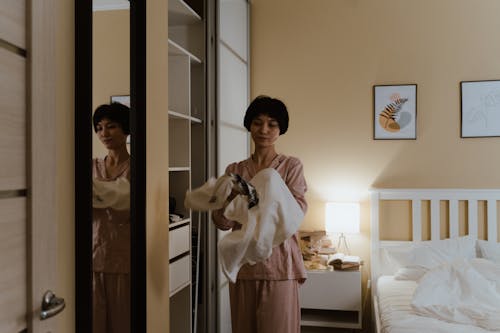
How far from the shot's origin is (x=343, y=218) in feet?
11.3

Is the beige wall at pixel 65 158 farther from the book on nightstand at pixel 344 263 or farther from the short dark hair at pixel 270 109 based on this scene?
the book on nightstand at pixel 344 263

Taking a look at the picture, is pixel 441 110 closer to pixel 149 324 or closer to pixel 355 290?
pixel 355 290

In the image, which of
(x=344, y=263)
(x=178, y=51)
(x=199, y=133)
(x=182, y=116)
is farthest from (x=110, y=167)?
(x=344, y=263)

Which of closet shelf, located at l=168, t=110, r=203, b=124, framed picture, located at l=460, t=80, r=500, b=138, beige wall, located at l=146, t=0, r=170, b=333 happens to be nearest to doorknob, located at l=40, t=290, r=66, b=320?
beige wall, located at l=146, t=0, r=170, b=333

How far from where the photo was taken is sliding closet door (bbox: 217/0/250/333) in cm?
304

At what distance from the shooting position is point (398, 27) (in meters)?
3.58

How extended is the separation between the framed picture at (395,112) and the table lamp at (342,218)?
0.58 meters

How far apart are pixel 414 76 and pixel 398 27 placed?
1.24ft

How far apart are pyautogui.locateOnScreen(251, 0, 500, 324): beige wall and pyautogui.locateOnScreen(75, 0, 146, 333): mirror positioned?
7.13 feet

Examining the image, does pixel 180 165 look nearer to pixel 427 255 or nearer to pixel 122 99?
pixel 122 99

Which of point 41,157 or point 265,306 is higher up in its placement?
point 41,157

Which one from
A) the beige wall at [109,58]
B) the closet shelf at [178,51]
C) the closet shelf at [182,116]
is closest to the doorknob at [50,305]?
the beige wall at [109,58]

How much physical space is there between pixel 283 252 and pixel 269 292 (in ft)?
0.57

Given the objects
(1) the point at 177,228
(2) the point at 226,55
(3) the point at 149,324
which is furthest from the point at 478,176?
(3) the point at 149,324
